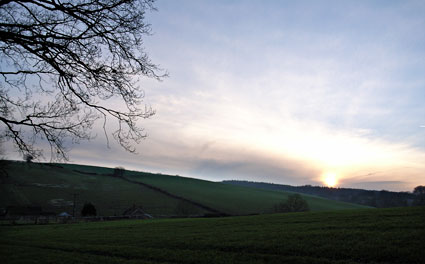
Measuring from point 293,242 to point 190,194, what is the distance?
8285cm

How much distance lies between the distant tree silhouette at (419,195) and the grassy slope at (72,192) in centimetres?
6570

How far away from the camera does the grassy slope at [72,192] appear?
7206 cm

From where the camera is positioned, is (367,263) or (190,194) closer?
(367,263)

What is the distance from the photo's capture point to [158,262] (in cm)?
1216

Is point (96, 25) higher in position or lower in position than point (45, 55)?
higher

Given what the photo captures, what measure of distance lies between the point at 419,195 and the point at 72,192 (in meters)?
95.6

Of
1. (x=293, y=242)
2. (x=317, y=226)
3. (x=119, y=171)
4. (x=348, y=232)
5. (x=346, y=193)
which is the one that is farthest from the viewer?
(x=346, y=193)

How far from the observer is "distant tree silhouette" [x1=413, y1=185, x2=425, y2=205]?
81012 millimetres

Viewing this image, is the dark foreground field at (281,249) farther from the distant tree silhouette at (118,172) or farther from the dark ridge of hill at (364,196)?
the distant tree silhouette at (118,172)

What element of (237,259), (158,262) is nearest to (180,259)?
(158,262)

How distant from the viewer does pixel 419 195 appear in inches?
3305

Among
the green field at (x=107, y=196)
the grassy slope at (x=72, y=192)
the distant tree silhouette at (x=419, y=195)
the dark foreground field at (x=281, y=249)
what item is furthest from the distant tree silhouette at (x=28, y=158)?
the distant tree silhouette at (x=419, y=195)

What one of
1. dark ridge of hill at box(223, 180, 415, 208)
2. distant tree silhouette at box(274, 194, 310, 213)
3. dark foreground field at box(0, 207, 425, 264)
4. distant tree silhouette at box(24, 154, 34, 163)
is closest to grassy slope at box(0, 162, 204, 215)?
distant tree silhouette at box(274, 194, 310, 213)

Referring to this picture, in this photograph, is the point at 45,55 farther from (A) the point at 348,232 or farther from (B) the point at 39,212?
(B) the point at 39,212
